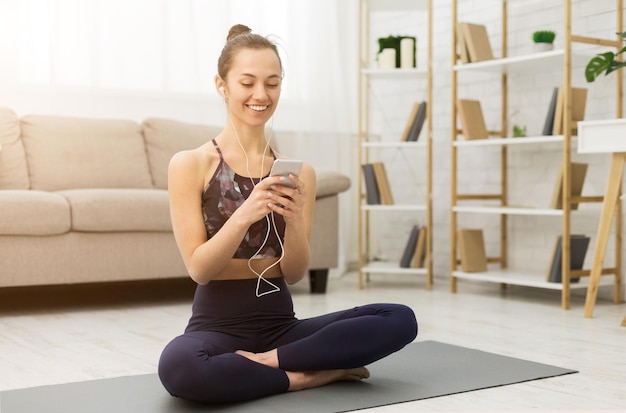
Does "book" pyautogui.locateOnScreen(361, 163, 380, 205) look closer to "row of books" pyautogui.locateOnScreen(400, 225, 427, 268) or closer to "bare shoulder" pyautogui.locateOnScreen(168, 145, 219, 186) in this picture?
"row of books" pyautogui.locateOnScreen(400, 225, 427, 268)

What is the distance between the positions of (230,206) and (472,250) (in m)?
2.45

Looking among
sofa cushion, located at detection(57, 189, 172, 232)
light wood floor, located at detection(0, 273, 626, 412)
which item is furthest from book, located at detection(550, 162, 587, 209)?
sofa cushion, located at detection(57, 189, 172, 232)

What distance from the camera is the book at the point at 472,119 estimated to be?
4.19 metres

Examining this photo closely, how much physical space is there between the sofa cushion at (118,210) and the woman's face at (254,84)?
1681 mm

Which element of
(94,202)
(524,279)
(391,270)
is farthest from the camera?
(391,270)

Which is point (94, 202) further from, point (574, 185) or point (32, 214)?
point (574, 185)

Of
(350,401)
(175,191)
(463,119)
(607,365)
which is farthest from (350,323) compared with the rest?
(463,119)

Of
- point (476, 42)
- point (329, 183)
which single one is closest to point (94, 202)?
point (329, 183)

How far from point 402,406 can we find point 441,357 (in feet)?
1.94

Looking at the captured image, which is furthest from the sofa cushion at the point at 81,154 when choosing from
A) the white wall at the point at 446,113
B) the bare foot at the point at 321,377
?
the bare foot at the point at 321,377

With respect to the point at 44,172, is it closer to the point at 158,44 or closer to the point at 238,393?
the point at 158,44

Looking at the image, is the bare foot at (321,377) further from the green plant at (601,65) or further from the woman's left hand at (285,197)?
the green plant at (601,65)

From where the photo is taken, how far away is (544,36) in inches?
153

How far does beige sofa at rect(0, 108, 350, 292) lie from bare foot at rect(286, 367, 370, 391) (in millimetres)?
1733
